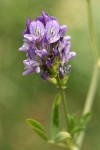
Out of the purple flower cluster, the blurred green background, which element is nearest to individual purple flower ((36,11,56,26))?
the purple flower cluster

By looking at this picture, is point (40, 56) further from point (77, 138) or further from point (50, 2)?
point (50, 2)

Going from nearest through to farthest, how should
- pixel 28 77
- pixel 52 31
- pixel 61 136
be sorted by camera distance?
pixel 52 31 < pixel 61 136 < pixel 28 77

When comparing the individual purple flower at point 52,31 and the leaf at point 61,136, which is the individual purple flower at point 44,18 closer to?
the individual purple flower at point 52,31

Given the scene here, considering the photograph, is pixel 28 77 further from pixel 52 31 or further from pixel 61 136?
pixel 52 31

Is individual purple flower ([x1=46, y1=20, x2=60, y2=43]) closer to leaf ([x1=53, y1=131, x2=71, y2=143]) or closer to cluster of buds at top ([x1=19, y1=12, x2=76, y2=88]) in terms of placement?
cluster of buds at top ([x1=19, y1=12, x2=76, y2=88])

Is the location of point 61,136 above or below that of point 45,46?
below

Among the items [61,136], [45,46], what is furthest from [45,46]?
[61,136]
